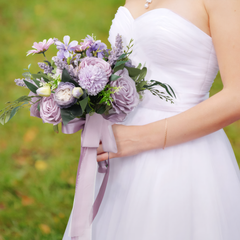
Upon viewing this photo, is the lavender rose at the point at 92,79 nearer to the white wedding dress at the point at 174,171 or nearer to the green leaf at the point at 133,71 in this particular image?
the green leaf at the point at 133,71

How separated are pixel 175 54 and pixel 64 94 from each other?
72 cm

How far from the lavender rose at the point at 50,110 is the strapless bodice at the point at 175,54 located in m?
0.60

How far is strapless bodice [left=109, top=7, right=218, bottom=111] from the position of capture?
145 cm

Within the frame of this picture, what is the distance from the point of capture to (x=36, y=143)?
3971 millimetres

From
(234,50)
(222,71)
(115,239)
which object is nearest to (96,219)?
(115,239)

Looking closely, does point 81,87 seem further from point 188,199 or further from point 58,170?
point 58,170

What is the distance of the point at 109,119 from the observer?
1.34 m

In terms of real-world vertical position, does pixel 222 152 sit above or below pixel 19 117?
below

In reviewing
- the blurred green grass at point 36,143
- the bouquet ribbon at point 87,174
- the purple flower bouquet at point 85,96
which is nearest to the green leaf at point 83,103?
the purple flower bouquet at point 85,96

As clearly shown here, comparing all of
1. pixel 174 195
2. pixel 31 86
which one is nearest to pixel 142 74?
pixel 31 86

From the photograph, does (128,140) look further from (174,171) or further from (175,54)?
(175,54)

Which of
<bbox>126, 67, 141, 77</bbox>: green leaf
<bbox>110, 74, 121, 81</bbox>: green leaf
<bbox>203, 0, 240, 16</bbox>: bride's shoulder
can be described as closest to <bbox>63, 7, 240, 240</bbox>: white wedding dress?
<bbox>203, 0, 240, 16</bbox>: bride's shoulder

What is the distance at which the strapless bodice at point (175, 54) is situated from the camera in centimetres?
145

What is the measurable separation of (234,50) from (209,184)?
0.70 m
